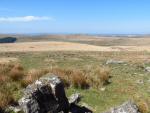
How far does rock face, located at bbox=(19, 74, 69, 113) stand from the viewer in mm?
11070

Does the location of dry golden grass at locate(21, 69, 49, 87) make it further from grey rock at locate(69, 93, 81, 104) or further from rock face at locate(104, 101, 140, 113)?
rock face at locate(104, 101, 140, 113)

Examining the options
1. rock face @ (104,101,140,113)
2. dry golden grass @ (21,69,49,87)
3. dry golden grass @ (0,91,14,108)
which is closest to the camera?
rock face @ (104,101,140,113)

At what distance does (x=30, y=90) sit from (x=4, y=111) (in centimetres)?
157

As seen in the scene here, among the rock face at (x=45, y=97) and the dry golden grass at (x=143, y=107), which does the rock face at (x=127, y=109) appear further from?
the rock face at (x=45, y=97)

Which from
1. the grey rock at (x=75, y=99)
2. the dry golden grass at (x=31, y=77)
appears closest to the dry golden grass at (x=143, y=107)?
the grey rock at (x=75, y=99)

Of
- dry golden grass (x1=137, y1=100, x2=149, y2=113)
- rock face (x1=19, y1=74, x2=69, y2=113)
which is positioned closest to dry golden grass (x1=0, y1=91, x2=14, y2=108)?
rock face (x1=19, y1=74, x2=69, y2=113)

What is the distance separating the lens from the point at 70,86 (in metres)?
16.1

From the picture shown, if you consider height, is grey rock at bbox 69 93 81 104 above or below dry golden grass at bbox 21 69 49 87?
below

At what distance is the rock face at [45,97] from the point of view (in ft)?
36.3

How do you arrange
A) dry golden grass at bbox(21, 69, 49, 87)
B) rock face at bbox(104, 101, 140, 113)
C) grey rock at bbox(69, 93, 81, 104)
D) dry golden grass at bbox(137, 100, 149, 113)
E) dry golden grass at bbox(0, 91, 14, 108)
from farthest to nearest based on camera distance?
dry golden grass at bbox(21, 69, 49, 87) < grey rock at bbox(69, 93, 81, 104) < dry golden grass at bbox(0, 91, 14, 108) < dry golden grass at bbox(137, 100, 149, 113) < rock face at bbox(104, 101, 140, 113)

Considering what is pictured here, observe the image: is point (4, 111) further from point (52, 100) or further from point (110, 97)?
point (110, 97)

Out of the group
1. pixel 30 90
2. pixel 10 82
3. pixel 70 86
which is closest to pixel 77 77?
pixel 70 86

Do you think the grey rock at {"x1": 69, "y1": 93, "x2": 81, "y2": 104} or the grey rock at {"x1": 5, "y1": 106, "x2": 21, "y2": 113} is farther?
the grey rock at {"x1": 69, "y1": 93, "x2": 81, "y2": 104}

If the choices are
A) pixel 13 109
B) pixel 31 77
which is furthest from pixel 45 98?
pixel 31 77
